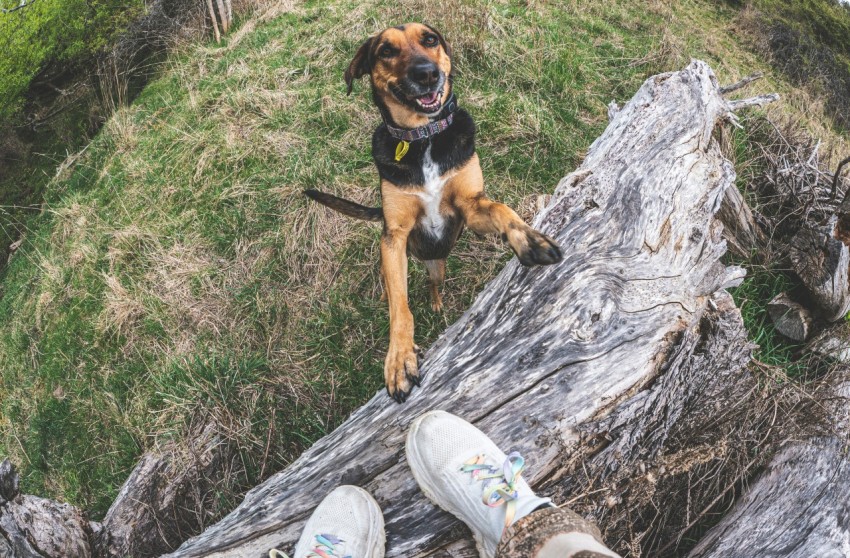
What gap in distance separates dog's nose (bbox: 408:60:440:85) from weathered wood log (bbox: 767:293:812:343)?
2.31m

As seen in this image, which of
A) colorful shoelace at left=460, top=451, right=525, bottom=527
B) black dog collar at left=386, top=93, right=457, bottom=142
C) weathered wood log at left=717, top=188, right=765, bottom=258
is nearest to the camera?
colorful shoelace at left=460, top=451, right=525, bottom=527

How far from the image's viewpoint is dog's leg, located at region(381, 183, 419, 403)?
2055 mm

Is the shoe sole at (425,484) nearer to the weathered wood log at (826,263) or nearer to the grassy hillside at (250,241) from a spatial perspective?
the grassy hillside at (250,241)

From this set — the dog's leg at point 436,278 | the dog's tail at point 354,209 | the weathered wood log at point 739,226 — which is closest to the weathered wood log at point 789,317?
the weathered wood log at point 739,226

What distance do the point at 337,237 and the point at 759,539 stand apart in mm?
3235

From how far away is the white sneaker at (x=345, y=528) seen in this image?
170 centimetres

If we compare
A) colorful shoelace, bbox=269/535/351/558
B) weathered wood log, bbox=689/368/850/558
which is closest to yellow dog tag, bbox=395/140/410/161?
colorful shoelace, bbox=269/535/351/558

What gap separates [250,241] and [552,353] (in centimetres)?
319

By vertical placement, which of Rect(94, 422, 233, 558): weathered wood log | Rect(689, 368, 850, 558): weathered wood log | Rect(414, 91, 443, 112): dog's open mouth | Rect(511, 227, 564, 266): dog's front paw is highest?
Rect(414, 91, 443, 112): dog's open mouth

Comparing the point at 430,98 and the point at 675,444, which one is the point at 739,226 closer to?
the point at 675,444

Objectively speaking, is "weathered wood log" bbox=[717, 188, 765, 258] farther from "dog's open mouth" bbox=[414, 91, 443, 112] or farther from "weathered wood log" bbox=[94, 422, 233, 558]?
"weathered wood log" bbox=[94, 422, 233, 558]

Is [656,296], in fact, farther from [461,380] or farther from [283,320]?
[283,320]

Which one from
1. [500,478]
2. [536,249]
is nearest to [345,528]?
[500,478]

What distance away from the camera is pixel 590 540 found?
1360 millimetres
